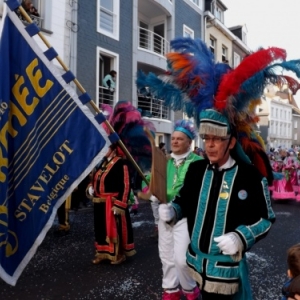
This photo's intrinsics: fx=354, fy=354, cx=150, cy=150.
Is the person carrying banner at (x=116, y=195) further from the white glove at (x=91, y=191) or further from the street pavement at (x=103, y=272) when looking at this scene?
the street pavement at (x=103, y=272)

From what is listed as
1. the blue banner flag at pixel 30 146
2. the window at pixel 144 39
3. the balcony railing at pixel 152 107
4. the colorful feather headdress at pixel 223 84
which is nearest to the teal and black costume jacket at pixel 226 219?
the colorful feather headdress at pixel 223 84

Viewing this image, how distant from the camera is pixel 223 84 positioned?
2412 mm

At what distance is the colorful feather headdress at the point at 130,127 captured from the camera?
4.72m

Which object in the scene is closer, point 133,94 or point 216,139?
point 216,139

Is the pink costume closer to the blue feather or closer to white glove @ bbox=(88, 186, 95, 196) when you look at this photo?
white glove @ bbox=(88, 186, 95, 196)

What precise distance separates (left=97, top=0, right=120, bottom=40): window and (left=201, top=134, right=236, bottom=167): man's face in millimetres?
10318

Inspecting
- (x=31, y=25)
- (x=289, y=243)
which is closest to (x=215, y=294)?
(x=31, y=25)

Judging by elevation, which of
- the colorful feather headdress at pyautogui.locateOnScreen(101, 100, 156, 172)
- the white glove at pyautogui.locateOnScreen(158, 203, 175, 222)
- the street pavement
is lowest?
the street pavement

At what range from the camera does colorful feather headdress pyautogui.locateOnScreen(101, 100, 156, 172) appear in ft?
15.5

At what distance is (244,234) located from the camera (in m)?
2.12

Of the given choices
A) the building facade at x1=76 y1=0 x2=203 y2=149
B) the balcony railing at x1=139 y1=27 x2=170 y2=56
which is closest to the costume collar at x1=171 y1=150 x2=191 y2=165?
the building facade at x1=76 y1=0 x2=203 y2=149

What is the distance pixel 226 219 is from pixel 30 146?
4.87 feet

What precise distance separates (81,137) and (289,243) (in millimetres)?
4468

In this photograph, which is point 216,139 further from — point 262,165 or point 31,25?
point 31,25
